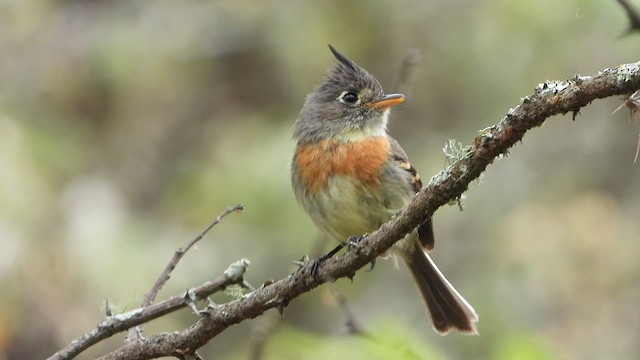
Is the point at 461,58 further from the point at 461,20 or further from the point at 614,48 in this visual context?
the point at 614,48

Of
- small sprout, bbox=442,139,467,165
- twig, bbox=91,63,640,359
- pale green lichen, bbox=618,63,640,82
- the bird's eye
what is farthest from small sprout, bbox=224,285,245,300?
the bird's eye

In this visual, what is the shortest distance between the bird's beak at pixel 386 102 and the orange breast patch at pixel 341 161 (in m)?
0.20

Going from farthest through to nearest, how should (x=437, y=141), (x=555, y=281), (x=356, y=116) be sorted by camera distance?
(x=437, y=141)
(x=555, y=281)
(x=356, y=116)

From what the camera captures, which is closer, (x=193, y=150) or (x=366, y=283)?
(x=366, y=283)

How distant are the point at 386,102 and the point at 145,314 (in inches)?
88.9

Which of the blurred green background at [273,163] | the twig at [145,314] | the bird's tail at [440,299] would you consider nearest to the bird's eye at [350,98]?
the blurred green background at [273,163]

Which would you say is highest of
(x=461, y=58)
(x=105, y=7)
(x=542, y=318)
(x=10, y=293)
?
(x=105, y=7)

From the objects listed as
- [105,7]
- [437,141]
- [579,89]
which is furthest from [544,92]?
[105,7]

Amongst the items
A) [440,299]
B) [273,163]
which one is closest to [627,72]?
[440,299]

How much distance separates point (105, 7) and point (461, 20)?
119 inches

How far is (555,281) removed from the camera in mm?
6211

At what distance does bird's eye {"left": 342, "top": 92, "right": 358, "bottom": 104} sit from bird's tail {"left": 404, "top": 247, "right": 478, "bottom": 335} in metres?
0.83

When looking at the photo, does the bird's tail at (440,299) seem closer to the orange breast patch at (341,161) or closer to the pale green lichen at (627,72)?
the orange breast patch at (341,161)

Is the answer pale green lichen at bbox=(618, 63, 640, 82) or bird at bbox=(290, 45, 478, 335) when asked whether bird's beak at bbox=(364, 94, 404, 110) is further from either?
pale green lichen at bbox=(618, 63, 640, 82)
